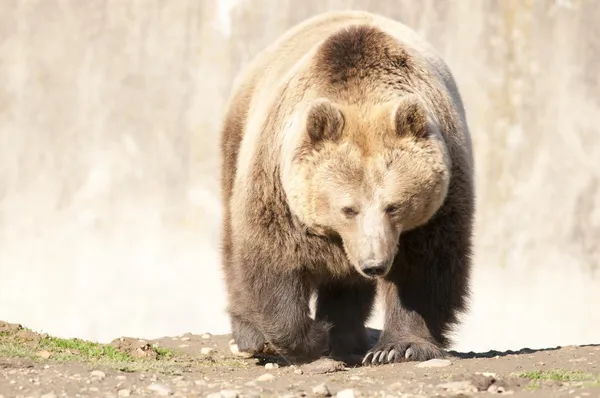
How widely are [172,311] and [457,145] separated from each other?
594 cm

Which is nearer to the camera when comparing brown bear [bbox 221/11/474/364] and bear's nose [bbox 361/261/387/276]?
bear's nose [bbox 361/261/387/276]

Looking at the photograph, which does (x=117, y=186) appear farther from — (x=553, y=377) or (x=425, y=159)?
(x=553, y=377)

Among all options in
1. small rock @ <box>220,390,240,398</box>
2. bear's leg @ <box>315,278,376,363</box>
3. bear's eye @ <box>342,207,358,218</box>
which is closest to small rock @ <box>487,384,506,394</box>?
small rock @ <box>220,390,240,398</box>

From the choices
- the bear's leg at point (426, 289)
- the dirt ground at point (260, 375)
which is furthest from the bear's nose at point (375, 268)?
the bear's leg at point (426, 289)

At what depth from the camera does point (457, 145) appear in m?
7.00

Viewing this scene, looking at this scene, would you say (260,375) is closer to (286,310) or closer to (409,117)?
(286,310)

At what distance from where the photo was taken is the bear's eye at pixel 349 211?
20.8ft

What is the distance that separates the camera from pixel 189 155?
41.1 feet

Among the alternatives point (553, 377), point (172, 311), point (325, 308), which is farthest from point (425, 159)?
point (172, 311)

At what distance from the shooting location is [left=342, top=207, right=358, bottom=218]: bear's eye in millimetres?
6348

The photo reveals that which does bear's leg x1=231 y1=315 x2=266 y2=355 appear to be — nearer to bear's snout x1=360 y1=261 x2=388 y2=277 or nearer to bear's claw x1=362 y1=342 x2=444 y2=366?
bear's claw x1=362 y1=342 x2=444 y2=366

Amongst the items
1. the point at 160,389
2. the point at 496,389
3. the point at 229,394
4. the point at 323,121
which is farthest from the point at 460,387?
the point at 323,121

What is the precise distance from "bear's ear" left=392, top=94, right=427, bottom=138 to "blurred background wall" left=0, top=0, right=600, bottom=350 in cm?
602

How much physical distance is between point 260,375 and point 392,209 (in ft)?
4.04
